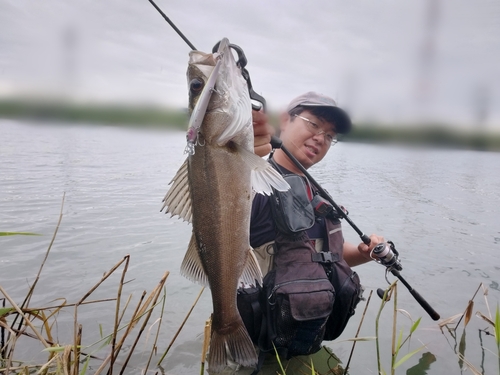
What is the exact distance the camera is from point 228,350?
2232mm

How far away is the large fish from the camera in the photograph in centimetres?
207

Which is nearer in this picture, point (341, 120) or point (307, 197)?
point (307, 197)

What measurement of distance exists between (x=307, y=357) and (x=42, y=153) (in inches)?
628

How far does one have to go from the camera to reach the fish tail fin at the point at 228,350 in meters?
2.23

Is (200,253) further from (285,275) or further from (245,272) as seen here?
(285,275)

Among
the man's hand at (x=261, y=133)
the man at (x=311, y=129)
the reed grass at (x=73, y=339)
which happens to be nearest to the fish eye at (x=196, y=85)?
the man's hand at (x=261, y=133)

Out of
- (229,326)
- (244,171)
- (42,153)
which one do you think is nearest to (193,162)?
(244,171)

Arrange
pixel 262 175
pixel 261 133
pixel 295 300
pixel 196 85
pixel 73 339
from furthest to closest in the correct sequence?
pixel 295 300, pixel 261 133, pixel 73 339, pixel 262 175, pixel 196 85

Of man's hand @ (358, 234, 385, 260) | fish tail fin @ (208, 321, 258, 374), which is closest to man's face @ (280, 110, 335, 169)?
man's hand @ (358, 234, 385, 260)

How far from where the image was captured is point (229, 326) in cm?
225

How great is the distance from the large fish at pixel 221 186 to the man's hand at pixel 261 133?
1.24 ft

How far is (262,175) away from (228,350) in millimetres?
1092

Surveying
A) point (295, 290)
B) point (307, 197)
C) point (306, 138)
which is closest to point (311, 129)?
point (306, 138)

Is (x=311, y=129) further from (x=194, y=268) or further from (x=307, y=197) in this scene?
(x=194, y=268)
